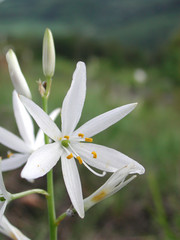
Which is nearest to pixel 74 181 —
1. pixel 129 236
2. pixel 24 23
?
pixel 129 236

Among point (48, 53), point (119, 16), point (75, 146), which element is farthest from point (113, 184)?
point (119, 16)

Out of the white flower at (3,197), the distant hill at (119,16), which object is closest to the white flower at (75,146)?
the white flower at (3,197)

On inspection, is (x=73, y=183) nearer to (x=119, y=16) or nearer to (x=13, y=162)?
(x=13, y=162)

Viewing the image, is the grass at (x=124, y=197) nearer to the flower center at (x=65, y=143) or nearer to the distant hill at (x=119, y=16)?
the flower center at (x=65, y=143)

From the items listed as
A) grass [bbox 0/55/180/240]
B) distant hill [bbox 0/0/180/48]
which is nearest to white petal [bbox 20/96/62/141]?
grass [bbox 0/55/180/240]

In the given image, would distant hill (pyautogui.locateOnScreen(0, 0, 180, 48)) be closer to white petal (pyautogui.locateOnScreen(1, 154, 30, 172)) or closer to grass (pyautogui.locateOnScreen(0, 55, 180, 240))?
grass (pyautogui.locateOnScreen(0, 55, 180, 240))

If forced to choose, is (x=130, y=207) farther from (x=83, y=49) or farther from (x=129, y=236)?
(x=83, y=49)
